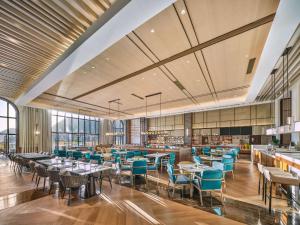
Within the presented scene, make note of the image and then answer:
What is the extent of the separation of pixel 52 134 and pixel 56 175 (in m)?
12.0

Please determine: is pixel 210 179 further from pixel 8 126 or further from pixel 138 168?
pixel 8 126

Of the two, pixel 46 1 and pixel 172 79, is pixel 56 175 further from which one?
pixel 172 79

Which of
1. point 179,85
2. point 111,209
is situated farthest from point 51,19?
point 179,85

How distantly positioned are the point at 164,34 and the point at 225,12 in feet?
4.71

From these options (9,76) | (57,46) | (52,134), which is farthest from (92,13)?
(52,134)

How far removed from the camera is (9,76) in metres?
7.44

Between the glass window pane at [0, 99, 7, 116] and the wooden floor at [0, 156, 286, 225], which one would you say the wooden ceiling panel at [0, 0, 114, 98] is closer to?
the wooden floor at [0, 156, 286, 225]

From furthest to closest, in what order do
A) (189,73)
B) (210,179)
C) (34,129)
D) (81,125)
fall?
1. (81,125)
2. (34,129)
3. (189,73)
4. (210,179)

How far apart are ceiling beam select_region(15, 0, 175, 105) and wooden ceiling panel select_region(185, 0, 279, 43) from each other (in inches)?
36.9

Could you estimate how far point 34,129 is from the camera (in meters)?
13.3

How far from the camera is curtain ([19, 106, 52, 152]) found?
41.3 ft

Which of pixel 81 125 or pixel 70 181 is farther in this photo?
pixel 81 125

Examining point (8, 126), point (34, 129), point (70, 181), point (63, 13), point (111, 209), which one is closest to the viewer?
point (63, 13)

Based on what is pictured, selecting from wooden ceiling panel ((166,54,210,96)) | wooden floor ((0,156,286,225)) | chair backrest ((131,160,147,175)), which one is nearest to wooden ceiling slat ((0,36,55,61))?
wooden ceiling panel ((166,54,210,96))
